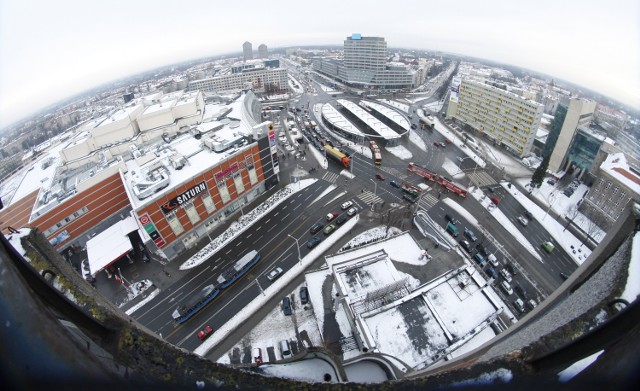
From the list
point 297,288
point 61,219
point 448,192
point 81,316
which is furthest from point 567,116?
point 61,219

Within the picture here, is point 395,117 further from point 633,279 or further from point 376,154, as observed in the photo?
point 633,279

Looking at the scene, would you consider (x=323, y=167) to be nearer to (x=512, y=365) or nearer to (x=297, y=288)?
(x=297, y=288)

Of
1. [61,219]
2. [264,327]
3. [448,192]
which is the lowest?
[264,327]

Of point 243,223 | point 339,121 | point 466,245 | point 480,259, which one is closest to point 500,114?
point 339,121

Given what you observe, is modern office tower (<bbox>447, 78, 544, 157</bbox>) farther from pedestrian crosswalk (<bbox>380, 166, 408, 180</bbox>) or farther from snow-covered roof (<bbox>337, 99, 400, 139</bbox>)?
pedestrian crosswalk (<bbox>380, 166, 408, 180</bbox>)

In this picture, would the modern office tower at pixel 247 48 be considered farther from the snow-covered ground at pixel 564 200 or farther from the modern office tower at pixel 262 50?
the snow-covered ground at pixel 564 200

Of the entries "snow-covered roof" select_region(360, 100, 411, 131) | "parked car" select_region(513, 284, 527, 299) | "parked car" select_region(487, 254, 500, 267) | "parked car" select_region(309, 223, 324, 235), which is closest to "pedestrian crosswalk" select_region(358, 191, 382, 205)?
"parked car" select_region(309, 223, 324, 235)
